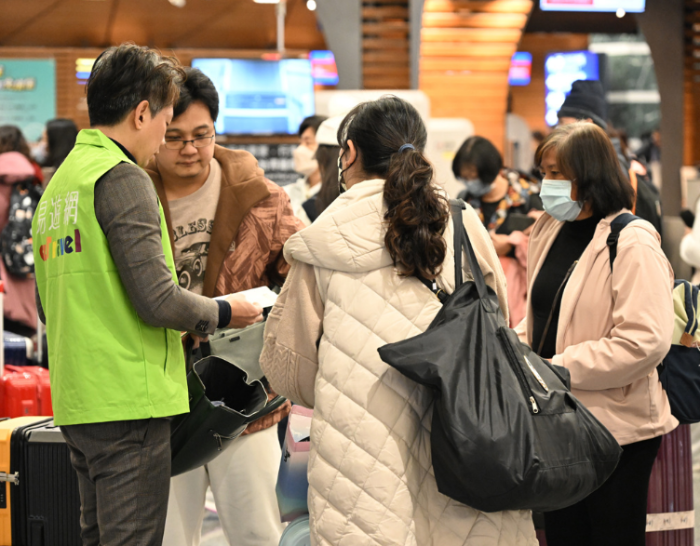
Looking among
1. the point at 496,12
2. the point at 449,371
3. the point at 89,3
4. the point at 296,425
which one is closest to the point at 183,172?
the point at 296,425

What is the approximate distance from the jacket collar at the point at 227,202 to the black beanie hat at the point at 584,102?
7.71ft

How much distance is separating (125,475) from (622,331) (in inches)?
55.4

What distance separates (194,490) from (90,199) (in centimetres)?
112

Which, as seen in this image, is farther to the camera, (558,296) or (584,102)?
(584,102)

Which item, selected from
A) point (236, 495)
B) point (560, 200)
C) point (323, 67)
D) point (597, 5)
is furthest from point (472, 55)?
point (236, 495)

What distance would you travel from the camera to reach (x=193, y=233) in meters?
2.64

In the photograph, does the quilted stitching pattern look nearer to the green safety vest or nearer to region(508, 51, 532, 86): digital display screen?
the green safety vest

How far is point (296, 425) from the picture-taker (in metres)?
2.73

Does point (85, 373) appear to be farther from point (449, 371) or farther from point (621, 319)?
point (621, 319)

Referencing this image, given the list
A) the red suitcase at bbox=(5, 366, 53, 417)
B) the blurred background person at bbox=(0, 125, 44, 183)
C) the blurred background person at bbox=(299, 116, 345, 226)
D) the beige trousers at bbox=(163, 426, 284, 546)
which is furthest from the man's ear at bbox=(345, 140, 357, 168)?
the blurred background person at bbox=(0, 125, 44, 183)

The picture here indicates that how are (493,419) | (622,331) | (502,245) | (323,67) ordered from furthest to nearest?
(323,67), (502,245), (622,331), (493,419)

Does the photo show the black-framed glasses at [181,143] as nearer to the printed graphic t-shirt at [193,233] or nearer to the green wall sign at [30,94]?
the printed graphic t-shirt at [193,233]

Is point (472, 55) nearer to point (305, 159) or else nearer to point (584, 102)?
point (305, 159)

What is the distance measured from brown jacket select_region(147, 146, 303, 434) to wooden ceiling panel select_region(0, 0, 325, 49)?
12118 millimetres
